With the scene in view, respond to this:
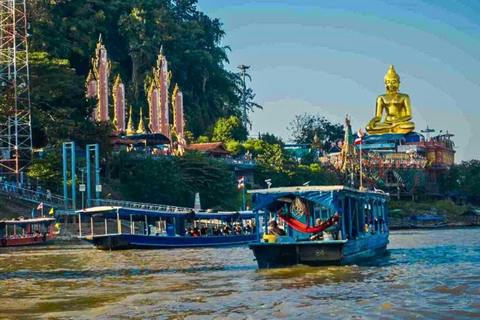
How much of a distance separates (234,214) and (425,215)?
33469 mm

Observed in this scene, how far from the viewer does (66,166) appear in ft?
158

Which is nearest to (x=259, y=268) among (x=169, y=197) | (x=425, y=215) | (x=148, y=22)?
(x=169, y=197)

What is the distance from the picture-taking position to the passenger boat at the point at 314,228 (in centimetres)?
2311

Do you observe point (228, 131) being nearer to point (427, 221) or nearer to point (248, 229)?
point (427, 221)

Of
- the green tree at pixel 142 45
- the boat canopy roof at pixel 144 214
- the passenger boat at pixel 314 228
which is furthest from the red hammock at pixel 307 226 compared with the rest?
the green tree at pixel 142 45

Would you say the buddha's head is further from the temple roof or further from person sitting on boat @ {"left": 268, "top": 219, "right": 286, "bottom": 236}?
person sitting on boat @ {"left": 268, "top": 219, "right": 286, "bottom": 236}

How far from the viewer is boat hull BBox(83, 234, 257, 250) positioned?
36241 millimetres

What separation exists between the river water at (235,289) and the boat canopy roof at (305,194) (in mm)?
1973

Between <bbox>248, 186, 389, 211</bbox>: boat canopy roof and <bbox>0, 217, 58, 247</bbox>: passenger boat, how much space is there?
17624 mm

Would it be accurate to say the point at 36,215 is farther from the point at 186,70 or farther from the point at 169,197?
the point at 186,70

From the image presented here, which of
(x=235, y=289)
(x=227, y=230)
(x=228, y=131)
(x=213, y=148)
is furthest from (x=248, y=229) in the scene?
(x=228, y=131)

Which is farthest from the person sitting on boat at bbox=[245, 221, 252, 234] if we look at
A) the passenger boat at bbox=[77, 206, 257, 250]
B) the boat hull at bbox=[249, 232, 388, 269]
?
the boat hull at bbox=[249, 232, 388, 269]

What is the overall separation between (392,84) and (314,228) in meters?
47.2

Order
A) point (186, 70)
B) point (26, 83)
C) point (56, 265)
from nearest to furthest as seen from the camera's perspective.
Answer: point (56, 265) → point (26, 83) → point (186, 70)
